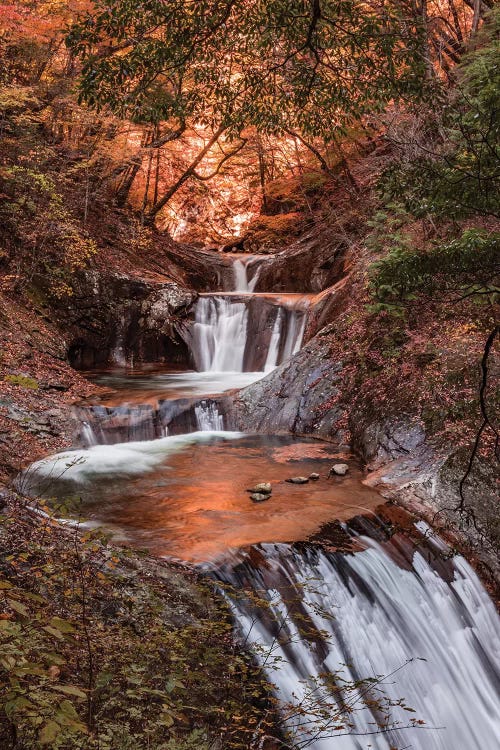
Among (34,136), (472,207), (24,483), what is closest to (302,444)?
(24,483)

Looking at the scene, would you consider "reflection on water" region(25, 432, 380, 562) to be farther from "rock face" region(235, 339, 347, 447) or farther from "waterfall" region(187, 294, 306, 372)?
"waterfall" region(187, 294, 306, 372)

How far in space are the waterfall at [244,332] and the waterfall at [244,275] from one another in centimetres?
301

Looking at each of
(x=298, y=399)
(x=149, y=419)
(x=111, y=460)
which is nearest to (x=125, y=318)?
(x=149, y=419)

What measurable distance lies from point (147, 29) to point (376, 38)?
6.67 feet

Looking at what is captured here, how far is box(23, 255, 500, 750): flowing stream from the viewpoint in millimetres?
4641

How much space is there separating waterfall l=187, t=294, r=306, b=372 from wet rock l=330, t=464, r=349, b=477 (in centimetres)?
679

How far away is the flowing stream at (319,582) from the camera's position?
4641 mm

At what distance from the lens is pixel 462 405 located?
809 centimetres

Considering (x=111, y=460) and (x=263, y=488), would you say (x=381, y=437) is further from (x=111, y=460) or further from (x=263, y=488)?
(x=111, y=460)

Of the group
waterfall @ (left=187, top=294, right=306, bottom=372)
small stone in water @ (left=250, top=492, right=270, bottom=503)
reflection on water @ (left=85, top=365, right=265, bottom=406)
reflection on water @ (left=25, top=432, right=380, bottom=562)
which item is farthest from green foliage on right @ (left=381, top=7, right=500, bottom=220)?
waterfall @ (left=187, top=294, right=306, bottom=372)

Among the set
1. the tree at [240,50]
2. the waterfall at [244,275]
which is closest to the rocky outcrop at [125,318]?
the waterfall at [244,275]

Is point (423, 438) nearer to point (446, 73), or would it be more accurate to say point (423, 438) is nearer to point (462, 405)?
point (462, 405)

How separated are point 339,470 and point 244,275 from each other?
43.6ft

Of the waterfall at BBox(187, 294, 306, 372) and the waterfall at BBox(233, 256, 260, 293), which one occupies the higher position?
the waterfall at BBox(233, 256, 260, 293)
